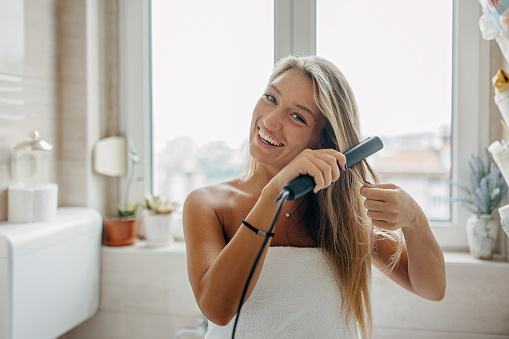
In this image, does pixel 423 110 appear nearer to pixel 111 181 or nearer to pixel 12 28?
pixel 111 181

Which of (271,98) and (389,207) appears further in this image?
(271,98)

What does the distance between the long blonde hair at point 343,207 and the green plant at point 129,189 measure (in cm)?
75

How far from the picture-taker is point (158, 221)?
1483mm

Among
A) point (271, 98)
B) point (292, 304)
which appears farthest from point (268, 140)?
point (292, 304)

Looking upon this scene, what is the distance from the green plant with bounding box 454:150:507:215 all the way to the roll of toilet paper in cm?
123

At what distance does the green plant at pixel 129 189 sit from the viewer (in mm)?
1533

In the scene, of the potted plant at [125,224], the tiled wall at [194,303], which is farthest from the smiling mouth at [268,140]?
the potted plant at [125,224]

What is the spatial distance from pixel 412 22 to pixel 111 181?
1.18 metres

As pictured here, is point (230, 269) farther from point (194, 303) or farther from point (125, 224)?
point (125, 224)

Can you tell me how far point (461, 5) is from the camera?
1.37 metres

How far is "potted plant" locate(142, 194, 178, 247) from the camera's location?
58.4 inches

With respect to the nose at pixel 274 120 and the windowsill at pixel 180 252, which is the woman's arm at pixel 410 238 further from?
the windowsill at pixel 180 252

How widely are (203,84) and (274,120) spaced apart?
30.7 inches

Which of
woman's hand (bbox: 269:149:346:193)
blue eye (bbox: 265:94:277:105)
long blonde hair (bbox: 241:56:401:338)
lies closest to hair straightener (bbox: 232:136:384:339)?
woman's hand (bbox: 269:149:346:193)
